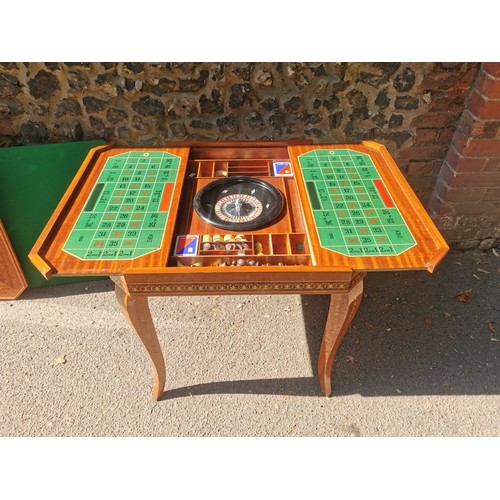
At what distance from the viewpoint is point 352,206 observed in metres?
2.28

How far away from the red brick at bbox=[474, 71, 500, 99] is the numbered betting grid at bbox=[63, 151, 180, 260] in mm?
2251

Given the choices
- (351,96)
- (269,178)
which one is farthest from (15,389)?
(351,96)

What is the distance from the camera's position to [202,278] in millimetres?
1920

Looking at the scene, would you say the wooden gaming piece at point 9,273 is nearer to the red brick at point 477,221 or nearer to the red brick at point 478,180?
the red brick at point 478,180

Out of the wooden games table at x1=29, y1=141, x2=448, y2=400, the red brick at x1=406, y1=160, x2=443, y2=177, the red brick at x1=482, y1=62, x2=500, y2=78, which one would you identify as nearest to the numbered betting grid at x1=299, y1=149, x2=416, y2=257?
the wooden games table at x1=29, y1=141, x2=448, y2=400

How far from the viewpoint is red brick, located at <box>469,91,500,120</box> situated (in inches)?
113

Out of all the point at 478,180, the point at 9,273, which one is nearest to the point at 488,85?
the point at 478,180

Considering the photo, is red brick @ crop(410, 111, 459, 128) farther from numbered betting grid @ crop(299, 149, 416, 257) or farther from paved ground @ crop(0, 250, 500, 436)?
paved ground @ crop(0, 250, 500, 436)

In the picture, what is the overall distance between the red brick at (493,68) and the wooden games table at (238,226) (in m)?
0.98

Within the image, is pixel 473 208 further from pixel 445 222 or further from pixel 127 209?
pixel 127 209

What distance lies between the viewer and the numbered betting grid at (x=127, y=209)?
2.02m

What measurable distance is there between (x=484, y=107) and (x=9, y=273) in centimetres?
389

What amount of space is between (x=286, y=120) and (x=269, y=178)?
0.76 metres

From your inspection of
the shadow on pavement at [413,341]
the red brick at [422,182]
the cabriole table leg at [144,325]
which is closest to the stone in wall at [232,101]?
the red brick at [422,182]
